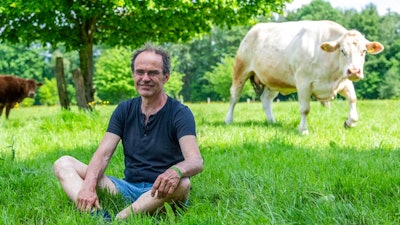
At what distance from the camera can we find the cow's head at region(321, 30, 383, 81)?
7.84m

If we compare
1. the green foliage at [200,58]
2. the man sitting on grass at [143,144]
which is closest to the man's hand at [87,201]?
the man sitting on grass at [143,144]

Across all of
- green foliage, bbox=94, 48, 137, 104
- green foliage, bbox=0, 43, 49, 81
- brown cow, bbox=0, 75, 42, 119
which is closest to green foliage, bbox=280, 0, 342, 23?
green foliage, bbox=94, 48, 137, 104

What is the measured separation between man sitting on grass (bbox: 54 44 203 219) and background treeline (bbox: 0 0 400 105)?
4647 cm

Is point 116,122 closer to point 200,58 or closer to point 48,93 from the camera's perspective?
point 48,93

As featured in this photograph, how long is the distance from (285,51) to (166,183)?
6634mm

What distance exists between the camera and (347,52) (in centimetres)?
801

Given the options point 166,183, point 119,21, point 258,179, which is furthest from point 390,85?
point 166,183

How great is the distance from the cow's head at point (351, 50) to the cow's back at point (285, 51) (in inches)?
15.3

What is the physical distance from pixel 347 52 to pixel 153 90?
501 cm

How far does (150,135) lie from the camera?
3.95m

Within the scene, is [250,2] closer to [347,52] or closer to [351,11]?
[347,52]

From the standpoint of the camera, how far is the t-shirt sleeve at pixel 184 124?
3.75 metres

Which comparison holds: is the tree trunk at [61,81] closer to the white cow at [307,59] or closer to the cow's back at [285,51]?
the cow's back at [285,51]

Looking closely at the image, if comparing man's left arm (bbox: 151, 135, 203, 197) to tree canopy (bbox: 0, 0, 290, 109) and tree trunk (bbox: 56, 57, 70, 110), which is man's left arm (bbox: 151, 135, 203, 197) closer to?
tree canopy (bbox: 0, 0, 290, 109)
